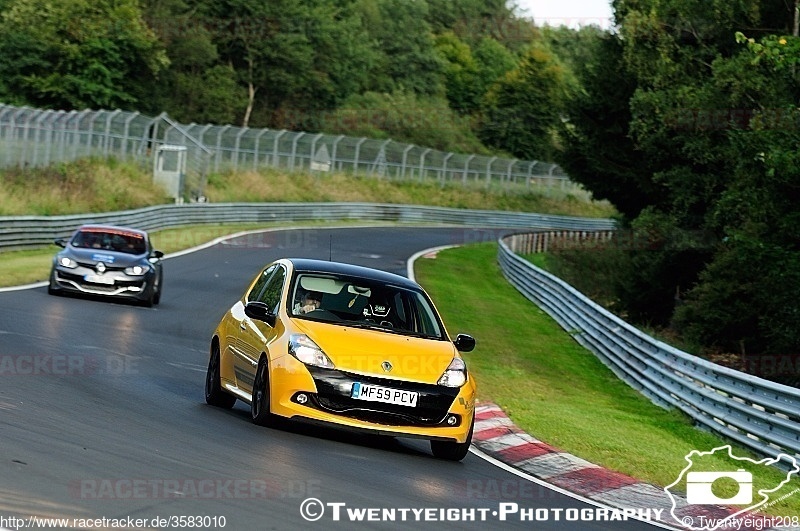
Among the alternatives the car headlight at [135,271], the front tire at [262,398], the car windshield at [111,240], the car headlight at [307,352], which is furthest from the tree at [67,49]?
the car headlight at [307,352]

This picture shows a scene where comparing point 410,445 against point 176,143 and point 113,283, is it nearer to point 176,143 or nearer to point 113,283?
point 113,283

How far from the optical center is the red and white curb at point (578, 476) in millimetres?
10016

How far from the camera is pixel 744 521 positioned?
388 inches

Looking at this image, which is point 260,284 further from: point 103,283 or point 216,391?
point 103,283

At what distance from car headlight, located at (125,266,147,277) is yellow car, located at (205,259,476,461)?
11.0 metres

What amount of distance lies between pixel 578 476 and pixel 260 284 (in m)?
3.68

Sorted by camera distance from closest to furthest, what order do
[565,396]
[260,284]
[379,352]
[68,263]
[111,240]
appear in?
1. [379,352]
2. [260,284]
3. [565,396]
4. [68,263]
5. [111,240]

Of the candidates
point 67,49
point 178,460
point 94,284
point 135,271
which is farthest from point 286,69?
point 178,460

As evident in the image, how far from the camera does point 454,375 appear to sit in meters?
11.3

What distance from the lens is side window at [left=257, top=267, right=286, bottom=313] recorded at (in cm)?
1216

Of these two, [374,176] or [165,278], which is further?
[374,176]

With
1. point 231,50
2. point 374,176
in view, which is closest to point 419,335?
point 374,176

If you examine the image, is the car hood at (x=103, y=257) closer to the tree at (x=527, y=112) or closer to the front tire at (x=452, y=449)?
the front tire at (x=452, y=449)

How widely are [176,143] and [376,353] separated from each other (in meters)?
45.0
